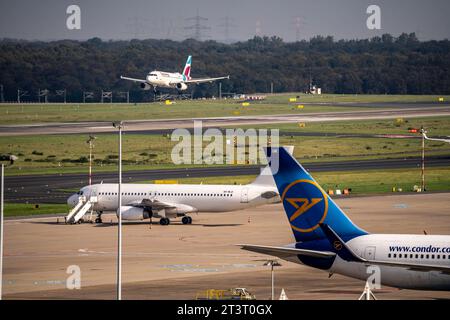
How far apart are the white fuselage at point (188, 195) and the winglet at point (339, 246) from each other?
4524 centimetres

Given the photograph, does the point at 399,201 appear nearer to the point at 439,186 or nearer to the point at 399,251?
the point at 439,186

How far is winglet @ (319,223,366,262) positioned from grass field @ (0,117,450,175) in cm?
9959

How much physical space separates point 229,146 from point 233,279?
114 m

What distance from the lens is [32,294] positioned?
62531 mm

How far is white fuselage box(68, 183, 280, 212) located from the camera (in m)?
98.8

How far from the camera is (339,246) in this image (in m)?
52.4

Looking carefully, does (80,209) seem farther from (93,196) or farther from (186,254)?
(186,254)

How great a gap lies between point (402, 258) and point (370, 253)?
1.62 m

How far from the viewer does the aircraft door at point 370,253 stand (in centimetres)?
5350

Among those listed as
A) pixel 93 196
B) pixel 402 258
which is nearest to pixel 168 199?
pixel 93 196

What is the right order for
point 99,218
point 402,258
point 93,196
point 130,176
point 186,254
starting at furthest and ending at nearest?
1. point 130,176
2. point 99,218
3. point 93,196
4. point 186,254
5. point 402,258

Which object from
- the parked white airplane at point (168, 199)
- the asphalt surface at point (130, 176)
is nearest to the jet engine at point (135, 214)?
the parked white airplane at point (168, 199)
